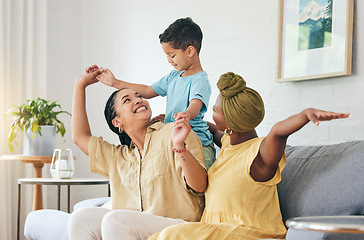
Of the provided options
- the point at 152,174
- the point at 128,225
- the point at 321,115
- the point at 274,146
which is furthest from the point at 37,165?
the point at 321,115

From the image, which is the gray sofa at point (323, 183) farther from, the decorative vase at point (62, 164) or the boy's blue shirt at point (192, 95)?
the decorative vase at point (62, 164)

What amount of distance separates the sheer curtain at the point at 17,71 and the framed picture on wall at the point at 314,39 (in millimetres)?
2162

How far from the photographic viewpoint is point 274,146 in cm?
161

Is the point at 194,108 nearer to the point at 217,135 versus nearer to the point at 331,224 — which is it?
the point at 217,135

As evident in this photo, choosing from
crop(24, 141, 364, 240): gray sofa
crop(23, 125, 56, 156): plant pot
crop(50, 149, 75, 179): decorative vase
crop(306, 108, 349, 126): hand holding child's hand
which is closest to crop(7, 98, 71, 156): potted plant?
crop(23, 125, 56, 156): plant pot

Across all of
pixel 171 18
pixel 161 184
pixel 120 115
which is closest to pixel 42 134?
pixel 171 18

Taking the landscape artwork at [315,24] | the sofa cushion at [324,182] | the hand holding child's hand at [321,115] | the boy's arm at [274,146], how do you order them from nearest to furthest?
the hand holding child's hand at [321,115], the boy's arm at [274,146], the sofa cushion at [324,182], the landscape artwork at [315,24]

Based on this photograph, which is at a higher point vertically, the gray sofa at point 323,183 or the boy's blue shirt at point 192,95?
the boy's blue shirt at point 192,95

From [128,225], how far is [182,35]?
0.89 m

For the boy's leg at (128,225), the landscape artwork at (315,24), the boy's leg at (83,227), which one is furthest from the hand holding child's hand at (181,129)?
the landscape artwork at (315,24)

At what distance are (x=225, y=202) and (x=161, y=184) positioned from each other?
328 mm

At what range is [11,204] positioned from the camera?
12.3 ft

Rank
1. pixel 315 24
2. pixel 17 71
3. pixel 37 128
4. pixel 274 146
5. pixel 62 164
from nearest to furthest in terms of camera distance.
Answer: pixel 274 146, pixel 315 24, pixel 62 164, pixel 37 128, pixel 17 71

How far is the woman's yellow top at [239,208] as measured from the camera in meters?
1.62
